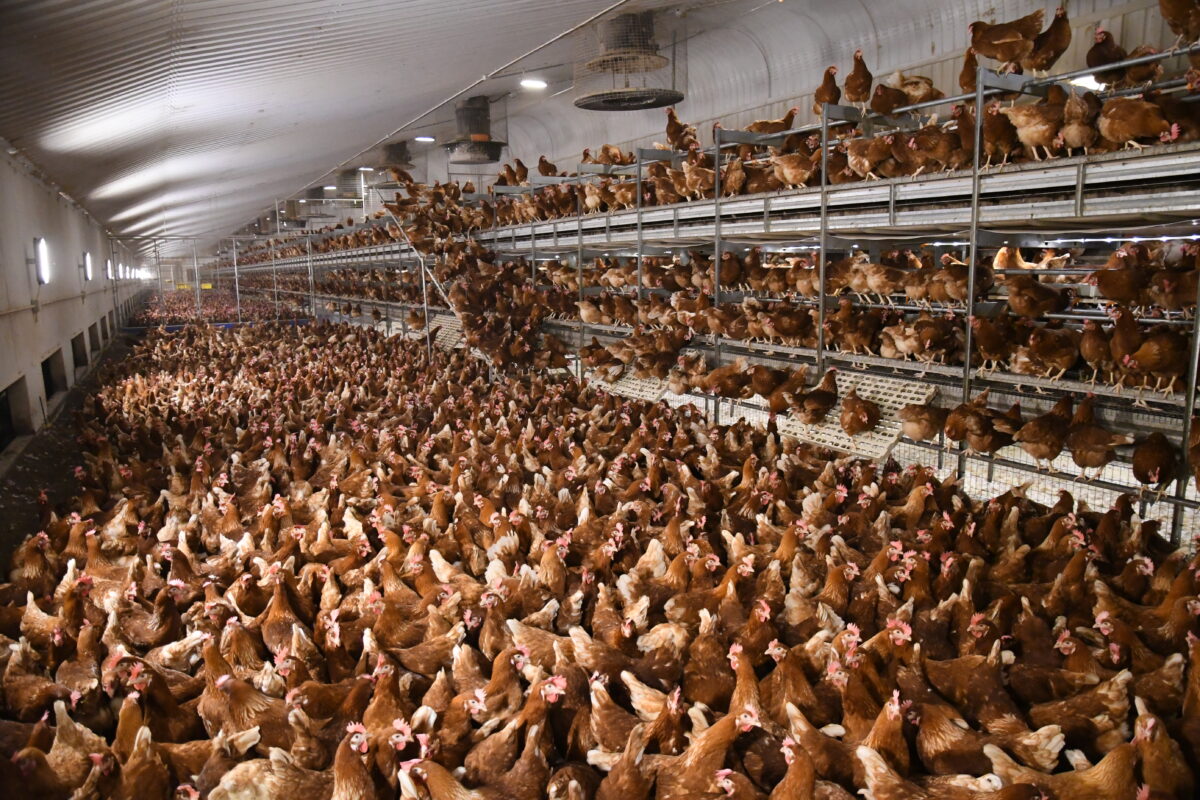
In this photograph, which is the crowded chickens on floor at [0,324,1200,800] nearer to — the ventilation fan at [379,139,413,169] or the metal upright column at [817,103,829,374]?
the metal upright column at [817,103,829,374]

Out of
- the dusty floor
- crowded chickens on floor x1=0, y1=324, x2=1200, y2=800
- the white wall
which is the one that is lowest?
the dusty floor

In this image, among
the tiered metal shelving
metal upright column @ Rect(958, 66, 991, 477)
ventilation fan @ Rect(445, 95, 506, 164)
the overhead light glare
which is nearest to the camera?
the tiered metal shelving

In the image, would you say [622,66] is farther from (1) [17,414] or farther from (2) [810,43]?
(1) [17,414]

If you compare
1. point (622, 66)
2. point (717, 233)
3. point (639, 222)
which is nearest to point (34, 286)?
point (639, 222)

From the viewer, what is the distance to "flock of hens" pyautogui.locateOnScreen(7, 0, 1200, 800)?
8.14ft

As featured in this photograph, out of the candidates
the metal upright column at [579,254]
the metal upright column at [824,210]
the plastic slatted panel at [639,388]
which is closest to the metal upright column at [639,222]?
the plastic slatted panel at [639,388]

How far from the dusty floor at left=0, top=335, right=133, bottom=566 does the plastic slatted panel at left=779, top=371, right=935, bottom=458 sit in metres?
5.52

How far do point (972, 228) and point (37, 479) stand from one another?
781 centimetres

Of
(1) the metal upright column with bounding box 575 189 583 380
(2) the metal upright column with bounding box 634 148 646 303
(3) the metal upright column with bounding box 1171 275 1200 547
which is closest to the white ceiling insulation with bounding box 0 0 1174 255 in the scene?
(2) the metal upright column with bounding box 634 148 646 303

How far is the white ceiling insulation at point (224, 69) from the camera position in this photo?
4.58 m

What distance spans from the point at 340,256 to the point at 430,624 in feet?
56.6

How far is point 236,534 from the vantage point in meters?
4.72

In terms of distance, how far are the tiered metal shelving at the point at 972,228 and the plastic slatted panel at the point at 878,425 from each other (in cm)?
2

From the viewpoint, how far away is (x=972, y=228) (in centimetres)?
479
